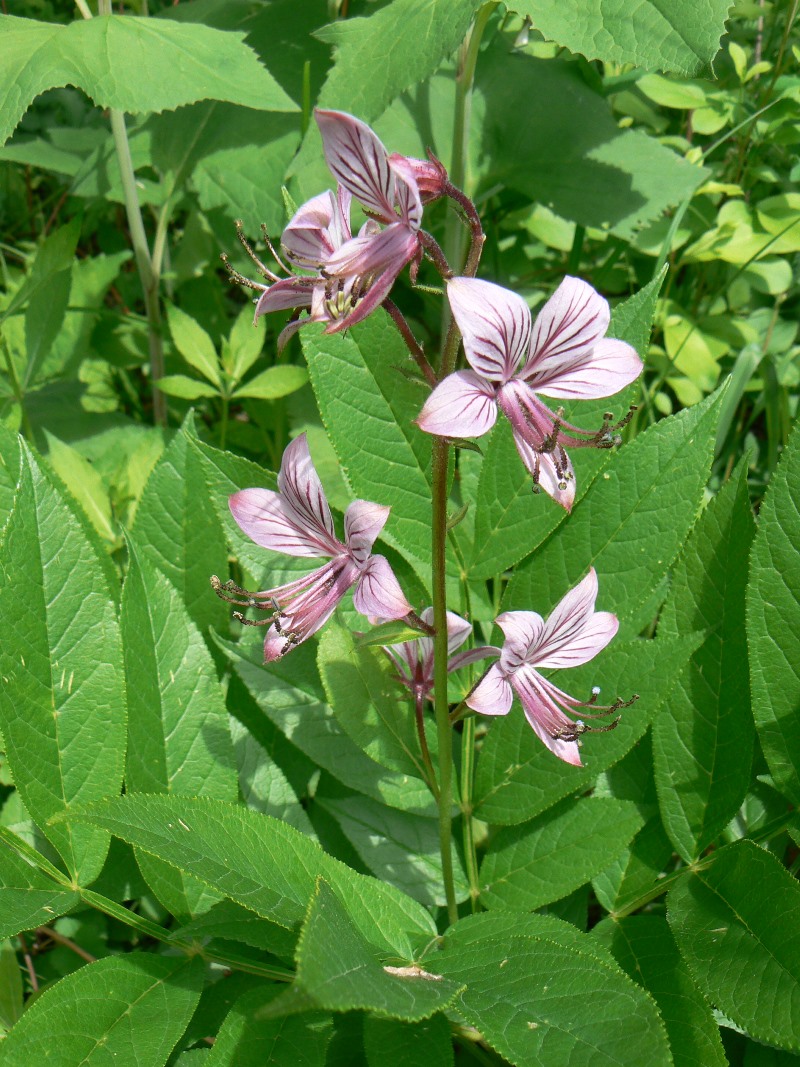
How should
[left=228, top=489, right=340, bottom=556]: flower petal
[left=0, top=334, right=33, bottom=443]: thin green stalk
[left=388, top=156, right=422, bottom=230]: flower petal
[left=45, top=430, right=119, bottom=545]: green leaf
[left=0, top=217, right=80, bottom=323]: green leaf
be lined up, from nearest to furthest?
1. [left=388, top=156, right=422, bottom=230]: flower petal
2. [left=228, top=489, right=340, bottom=556]: flower petal
3. [left=45, top=430, right=119, bottom=545]: green leaf
4. [left=0, top=217, right=80, bottom=323]: green leaf
5. [left=0, top=334, right=33, bottom=443]: thin green stalk

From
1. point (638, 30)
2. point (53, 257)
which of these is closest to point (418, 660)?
point (638, 30)

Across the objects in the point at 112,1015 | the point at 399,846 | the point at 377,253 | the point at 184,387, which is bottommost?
the point at 399,846

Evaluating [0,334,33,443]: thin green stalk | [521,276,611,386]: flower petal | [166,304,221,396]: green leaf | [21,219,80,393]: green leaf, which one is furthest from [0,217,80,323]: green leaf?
[521,276,611,386]: flower petal

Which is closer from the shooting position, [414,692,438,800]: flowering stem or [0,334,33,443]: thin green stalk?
[414,692,438,800]: flowering stem

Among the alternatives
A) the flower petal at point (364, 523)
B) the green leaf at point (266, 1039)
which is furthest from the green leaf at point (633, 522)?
the green leaf at point (266, 1039)

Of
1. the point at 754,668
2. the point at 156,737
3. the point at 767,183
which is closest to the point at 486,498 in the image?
the point at 754,668

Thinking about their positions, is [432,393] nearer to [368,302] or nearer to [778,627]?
[368,302]

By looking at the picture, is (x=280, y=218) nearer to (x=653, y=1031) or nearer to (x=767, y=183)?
(x=767, y=183)

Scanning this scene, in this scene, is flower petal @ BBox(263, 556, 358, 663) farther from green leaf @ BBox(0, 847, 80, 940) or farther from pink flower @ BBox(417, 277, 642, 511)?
green leaf @ BBox(0, 847, 80, 940)
